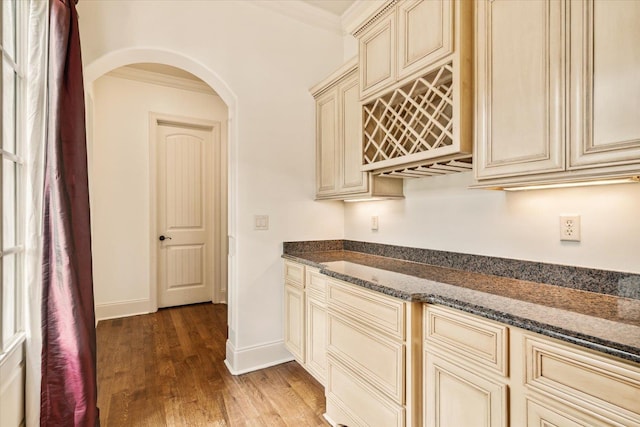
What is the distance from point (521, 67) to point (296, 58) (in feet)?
6.55

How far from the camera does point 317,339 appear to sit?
2.28 m

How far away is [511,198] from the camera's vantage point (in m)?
1.71

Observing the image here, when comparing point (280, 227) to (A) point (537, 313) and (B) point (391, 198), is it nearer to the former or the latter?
(B) point (391, 198)

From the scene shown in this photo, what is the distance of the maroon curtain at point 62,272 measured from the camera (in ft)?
5.17

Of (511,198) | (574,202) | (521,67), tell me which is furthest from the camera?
(511,198)

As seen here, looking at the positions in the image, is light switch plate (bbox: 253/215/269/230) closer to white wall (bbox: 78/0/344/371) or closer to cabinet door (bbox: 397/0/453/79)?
white wall (bbox: 78/0/344/371)

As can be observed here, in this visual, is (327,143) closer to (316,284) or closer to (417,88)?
(417,88)

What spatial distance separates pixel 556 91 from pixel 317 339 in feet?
6.31

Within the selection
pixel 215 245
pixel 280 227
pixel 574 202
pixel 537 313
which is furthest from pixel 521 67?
pixel 215 245

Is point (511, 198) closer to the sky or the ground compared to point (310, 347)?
closer to the sky

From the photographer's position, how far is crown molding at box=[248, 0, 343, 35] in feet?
9.04

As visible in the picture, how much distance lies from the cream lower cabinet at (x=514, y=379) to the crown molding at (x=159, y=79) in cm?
400

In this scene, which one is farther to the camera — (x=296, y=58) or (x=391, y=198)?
(x=296, y=58)

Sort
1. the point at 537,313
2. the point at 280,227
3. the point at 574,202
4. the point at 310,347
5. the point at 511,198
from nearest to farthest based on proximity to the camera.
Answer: the point at 537,313
the point at 574,202
the point at 511,198
the point at 310,347
the point at 280,227
